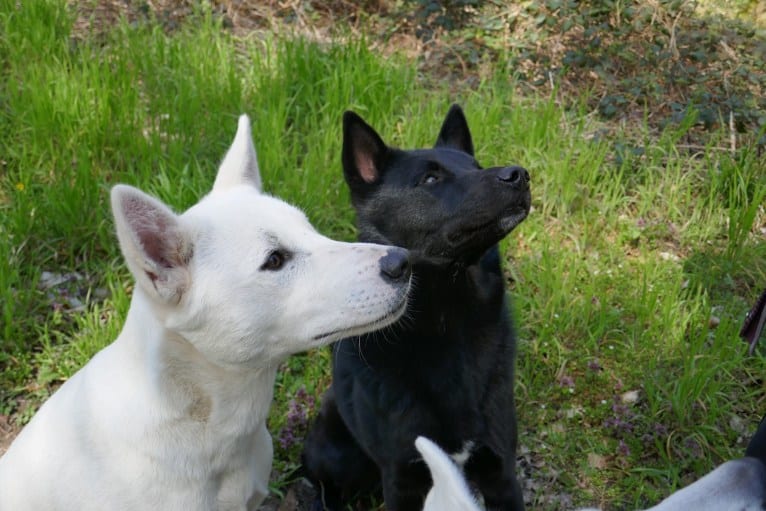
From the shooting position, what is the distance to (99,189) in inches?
150

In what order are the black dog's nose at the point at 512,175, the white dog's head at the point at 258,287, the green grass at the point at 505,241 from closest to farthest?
the white dog's head at the point at 258,287, the black dog's nose at the point at 512,175, the green grass at the point at 505,241

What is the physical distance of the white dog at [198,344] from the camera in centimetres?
189

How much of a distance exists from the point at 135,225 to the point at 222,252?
9.3 inches

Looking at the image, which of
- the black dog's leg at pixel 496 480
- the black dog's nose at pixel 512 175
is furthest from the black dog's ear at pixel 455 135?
→ the black dog's leg at pixel 496 480

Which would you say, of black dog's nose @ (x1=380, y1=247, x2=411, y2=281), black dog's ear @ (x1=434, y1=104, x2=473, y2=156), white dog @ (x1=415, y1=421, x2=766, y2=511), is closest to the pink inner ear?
black dog's ear @ (x1=434, y1=104, x2=473, y2=156)

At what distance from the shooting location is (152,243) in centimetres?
184

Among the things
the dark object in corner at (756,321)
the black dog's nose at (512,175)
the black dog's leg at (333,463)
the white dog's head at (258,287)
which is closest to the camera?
the white dog's head at (258,287)

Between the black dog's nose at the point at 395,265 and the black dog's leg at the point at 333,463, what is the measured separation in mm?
1102

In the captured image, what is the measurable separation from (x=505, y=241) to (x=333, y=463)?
150 centimetres

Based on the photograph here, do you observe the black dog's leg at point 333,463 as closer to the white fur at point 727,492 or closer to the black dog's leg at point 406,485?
the black dog's leg at point 406,485

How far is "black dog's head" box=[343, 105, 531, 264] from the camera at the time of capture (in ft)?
7.97

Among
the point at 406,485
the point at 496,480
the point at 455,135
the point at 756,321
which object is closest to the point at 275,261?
the point at 406,485

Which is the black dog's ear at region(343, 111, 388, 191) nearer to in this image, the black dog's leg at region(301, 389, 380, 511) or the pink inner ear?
the pink inner ear

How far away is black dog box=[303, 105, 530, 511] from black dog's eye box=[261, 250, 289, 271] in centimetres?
71
